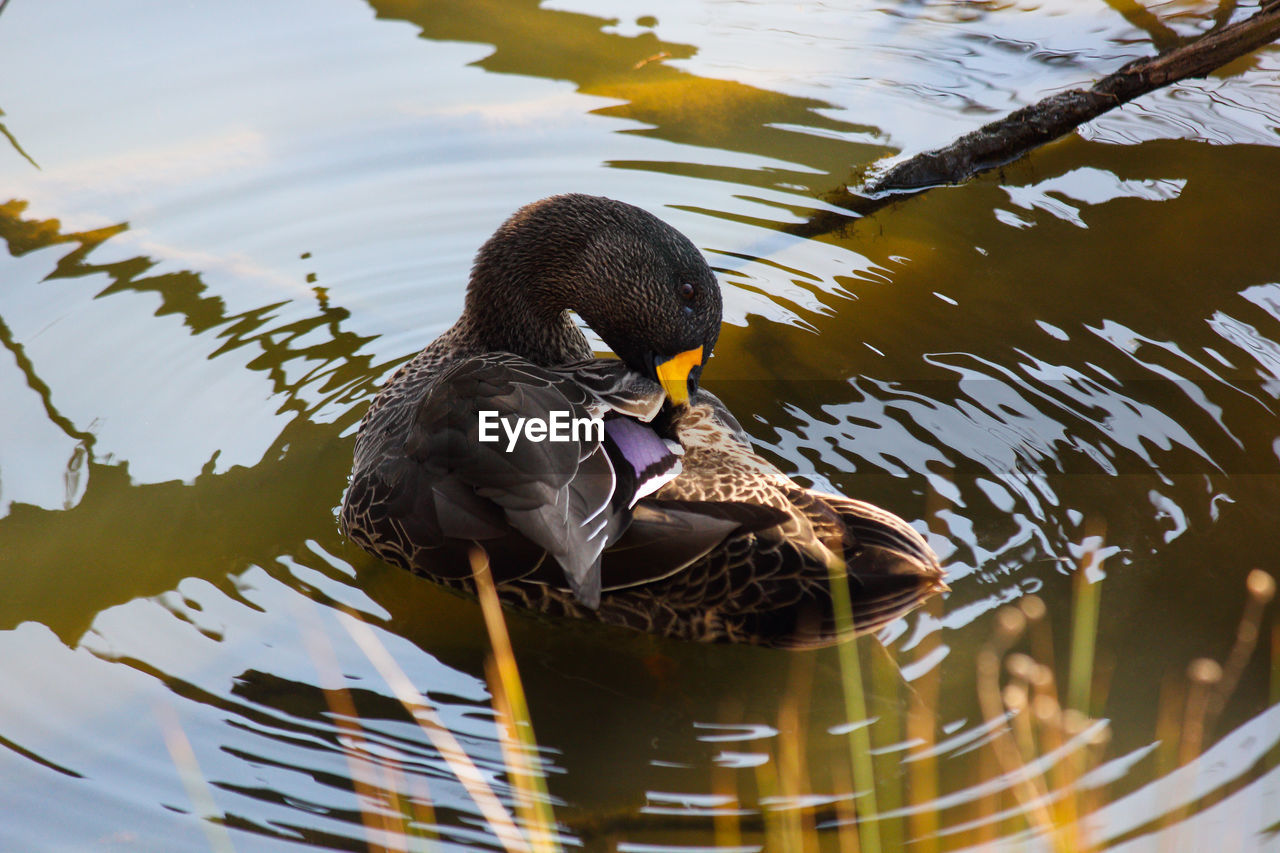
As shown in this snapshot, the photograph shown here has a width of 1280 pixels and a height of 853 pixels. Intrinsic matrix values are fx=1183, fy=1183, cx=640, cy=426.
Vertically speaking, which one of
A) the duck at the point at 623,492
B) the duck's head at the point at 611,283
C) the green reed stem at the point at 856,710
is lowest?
→ the green reed stem at the point at 856,710

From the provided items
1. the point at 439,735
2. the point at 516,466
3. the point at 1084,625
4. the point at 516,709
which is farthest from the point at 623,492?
the point at 1084,625

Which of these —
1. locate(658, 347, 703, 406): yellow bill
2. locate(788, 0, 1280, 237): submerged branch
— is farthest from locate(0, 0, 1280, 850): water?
locate(658, 347, 703, 406): yellow bill

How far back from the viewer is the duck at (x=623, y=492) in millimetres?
3170

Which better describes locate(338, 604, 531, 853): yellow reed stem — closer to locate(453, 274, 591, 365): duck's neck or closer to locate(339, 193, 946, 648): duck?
locate(339, 193, 946, 648): duck

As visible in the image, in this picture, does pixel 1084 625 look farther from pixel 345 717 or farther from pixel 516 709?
pixel 345 717

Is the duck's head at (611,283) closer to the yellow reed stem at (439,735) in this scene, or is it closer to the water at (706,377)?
the water at (706,377)

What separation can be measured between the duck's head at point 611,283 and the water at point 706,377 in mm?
713

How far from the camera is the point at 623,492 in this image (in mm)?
3209

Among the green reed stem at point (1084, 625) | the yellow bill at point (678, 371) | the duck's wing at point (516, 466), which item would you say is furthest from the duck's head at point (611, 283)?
the green reed stem at point (1084, 625)

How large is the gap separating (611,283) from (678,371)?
377 millimetres

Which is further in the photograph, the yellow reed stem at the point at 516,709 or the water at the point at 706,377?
the water at the point at 706,377

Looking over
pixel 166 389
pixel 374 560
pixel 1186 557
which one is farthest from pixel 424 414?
pixel 1186 557

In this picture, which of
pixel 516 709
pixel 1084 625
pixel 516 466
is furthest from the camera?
pixel 1084 625

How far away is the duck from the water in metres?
0.27
